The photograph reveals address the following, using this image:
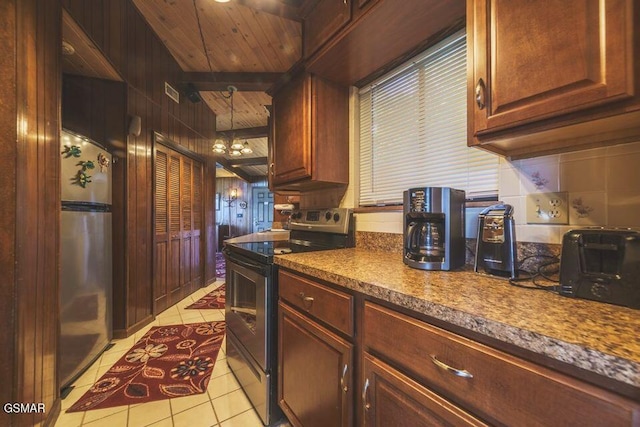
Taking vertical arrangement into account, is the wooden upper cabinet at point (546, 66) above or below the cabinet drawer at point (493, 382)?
above

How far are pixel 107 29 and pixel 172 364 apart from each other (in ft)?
9.02

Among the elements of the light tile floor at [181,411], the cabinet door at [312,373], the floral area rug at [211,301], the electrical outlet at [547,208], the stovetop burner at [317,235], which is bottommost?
the floral area rug at [211,301]

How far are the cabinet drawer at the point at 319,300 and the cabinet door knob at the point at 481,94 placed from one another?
0.78 metres

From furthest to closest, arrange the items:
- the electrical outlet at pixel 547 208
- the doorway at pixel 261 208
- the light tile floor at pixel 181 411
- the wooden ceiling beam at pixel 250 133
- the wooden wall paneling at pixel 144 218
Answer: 1. the doorway at pixel 261 208
2. the wooden ceiling beam at pixel 250 133
3. the wooden wall paneling at pixel 144 218
4. the light tile floor at pixel 181 411
5. the electrical outlet at pixel 547 208

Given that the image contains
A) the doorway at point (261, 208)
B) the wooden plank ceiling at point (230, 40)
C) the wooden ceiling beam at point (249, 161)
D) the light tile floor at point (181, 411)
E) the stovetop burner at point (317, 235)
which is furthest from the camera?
the doorway at point (261, 208)

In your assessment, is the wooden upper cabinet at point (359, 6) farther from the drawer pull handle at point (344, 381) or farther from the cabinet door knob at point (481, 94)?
the drawer pull handle at point (344, 381)

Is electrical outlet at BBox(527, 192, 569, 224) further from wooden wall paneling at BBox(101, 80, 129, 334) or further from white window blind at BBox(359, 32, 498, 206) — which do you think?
wooden wall paneling at BBox(101, 80, 129, 334)

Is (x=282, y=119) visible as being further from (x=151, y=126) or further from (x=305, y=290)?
(x=151, y=126)

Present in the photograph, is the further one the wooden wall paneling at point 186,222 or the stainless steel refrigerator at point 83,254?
the wooden wall paneling at point 186,222

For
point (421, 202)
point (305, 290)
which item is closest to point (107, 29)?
point (305, 290)

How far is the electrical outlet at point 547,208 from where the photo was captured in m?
0.90

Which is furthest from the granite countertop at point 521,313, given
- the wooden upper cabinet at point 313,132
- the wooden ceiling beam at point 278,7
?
the wooden ceiling beam at point 278,7

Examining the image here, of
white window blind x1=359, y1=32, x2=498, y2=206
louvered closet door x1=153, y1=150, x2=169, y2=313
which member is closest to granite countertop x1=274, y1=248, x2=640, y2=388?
white window blind x1=359, y1=32, x2=498, y2=206

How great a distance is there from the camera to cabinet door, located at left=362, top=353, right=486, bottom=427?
2.02 ft
